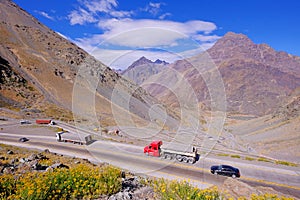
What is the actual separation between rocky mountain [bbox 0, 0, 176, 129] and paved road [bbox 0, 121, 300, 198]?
28239mm

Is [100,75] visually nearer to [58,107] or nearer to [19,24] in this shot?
[58,107]

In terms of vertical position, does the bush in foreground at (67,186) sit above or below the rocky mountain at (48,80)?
below

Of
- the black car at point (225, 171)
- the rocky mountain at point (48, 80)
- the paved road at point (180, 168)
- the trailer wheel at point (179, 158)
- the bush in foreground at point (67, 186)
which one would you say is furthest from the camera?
the rocky mountain at point (48, 80)

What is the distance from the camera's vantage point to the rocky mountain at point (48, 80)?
253 feet

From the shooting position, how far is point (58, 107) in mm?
87625

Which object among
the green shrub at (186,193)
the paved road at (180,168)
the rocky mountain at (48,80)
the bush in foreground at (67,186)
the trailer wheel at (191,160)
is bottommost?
the paved road at (180,168)

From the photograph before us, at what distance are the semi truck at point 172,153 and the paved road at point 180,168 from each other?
67cm

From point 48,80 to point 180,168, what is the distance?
98.9 meters

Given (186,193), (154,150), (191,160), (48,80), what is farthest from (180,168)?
(48,80)

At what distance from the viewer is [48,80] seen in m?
107

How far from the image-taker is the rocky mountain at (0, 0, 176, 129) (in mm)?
77031

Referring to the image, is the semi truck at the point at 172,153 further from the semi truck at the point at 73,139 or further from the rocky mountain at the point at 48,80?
the rocky mountain at the point at 48,80

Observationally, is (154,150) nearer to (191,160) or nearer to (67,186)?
(191,160)

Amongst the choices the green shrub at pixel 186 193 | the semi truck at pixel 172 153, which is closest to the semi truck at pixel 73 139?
the semi truck at pixel 172 153
